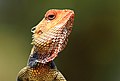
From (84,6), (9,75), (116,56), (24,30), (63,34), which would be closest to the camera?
(63,34)

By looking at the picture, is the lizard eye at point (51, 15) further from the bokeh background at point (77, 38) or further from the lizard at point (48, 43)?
the bokeh background at point (77, 38)

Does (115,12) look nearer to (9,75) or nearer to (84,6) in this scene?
(84,6)

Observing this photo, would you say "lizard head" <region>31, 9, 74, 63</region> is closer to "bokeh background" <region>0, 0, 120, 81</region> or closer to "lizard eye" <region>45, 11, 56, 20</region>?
"lizard eye" <region>45, 11, 56, 20</region>

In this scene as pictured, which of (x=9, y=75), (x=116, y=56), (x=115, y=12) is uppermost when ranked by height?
(x=115, y=12)

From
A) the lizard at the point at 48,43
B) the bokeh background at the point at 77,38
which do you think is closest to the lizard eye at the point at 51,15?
the lizard at the point at 48,43

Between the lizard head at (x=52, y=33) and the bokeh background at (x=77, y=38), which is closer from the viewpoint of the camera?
the lizard head at (x=52, y=33)

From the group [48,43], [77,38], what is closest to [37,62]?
[48,43]

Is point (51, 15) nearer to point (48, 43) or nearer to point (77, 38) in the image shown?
point (48, 43)

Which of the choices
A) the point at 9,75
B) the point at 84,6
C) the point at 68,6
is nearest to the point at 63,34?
the point at 9,75
